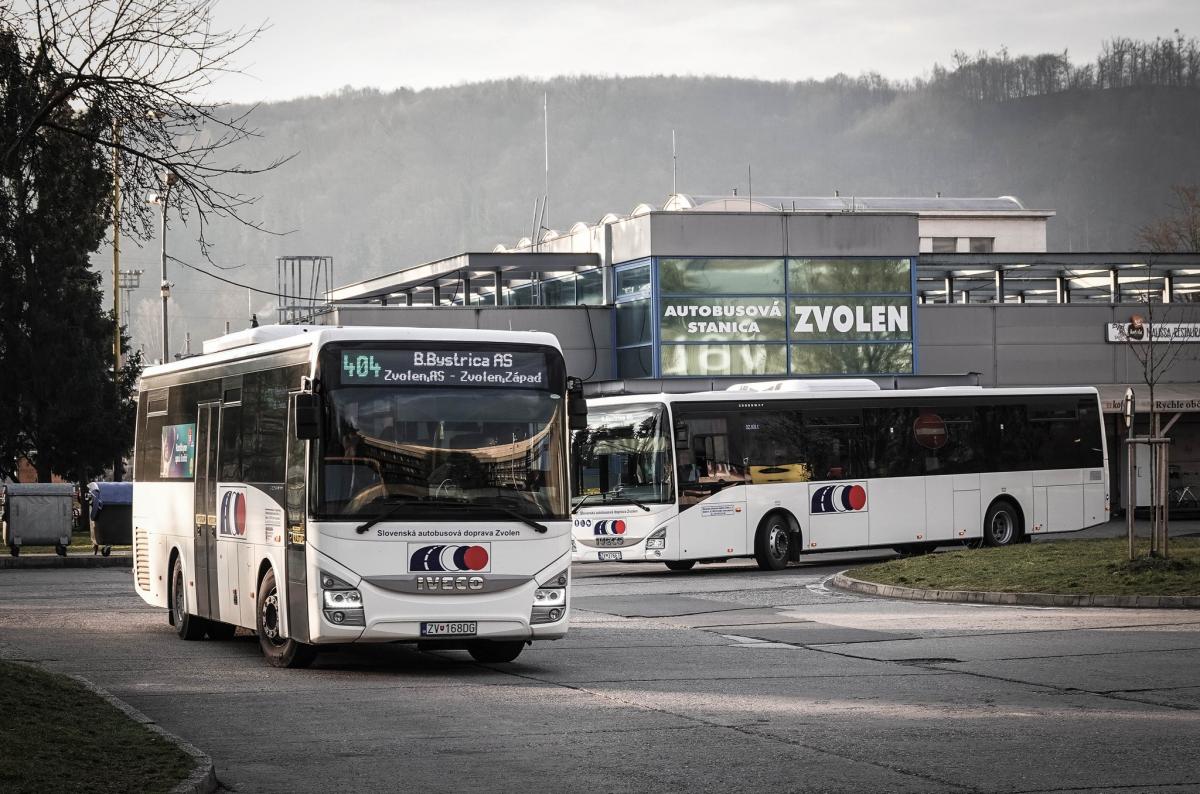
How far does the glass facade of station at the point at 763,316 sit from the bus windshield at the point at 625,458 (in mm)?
16836

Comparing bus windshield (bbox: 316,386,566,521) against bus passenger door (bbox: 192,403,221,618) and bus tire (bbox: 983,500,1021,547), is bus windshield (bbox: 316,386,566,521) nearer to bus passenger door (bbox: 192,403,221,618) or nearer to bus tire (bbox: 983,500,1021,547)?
bus passenger door (bbox: 192,403,221,618)

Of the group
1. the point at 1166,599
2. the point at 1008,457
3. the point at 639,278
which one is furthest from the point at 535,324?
the point at 1166,599

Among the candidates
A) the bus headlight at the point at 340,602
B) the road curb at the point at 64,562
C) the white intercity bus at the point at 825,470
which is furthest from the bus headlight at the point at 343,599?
the road curb at the point at 64,562

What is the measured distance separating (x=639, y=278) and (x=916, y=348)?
8084mm

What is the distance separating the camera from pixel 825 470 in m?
30.9

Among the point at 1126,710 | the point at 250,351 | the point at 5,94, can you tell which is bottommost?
the point at 1126,710

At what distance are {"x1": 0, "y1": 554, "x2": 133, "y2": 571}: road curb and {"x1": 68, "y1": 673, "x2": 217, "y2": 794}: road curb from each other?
76.4 feet

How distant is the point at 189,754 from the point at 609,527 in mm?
19538

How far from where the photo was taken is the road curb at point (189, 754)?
9.05m

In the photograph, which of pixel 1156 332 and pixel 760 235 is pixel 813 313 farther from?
pixel 1156 332

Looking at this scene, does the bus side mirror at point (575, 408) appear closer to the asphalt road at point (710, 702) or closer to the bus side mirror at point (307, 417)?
the asphalt road at point (710, 702)

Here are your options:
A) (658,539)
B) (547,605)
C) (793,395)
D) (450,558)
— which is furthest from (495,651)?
(793,395)

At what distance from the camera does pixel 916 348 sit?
48750 mm

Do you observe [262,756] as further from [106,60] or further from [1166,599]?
[1166,599]
